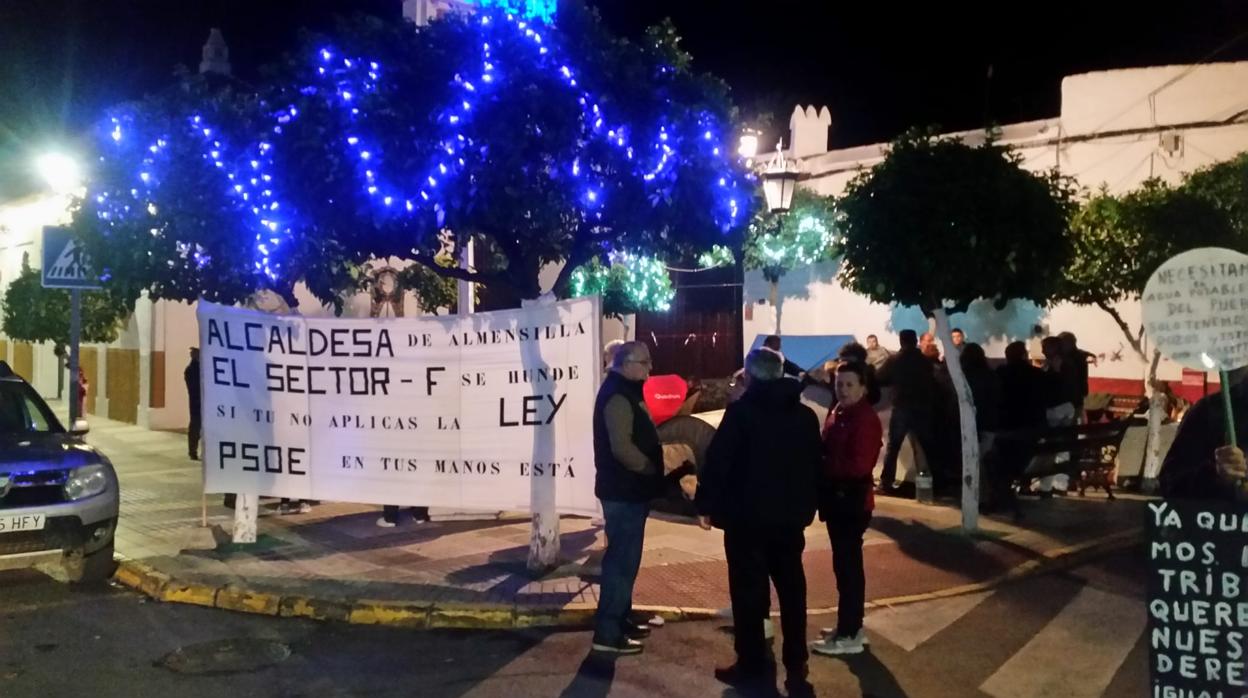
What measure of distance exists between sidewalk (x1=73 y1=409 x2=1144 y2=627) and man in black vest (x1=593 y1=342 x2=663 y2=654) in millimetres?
889

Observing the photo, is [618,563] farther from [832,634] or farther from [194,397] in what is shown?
[194,397]

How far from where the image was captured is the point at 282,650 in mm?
6762

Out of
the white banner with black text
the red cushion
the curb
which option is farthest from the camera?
the red cushion

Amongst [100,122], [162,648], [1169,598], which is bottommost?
[162,648]

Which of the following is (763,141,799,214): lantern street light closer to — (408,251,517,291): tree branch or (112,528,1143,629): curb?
(408,251,517,291): tree branch

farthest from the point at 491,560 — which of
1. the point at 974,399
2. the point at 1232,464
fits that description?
the point at 1232,464

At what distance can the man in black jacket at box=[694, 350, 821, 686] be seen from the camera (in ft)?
19.0

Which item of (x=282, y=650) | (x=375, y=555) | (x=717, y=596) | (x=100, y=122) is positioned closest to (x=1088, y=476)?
(x=717, y=596)

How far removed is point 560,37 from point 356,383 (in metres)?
3.34

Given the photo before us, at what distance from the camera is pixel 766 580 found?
6055 mm

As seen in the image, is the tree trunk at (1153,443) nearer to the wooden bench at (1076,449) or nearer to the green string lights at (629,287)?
the wooden bench at (1076,449)

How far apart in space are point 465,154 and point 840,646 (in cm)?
430

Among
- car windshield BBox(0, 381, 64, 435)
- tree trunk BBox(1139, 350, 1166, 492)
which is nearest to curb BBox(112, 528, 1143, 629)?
car windshield BBox(0, 381, 64, 435)

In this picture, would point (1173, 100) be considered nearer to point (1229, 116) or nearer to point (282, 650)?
point (1229, 116)
